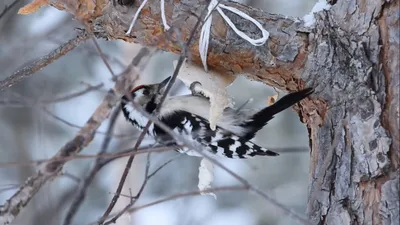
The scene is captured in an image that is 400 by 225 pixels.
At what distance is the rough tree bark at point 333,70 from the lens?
1.77 meters

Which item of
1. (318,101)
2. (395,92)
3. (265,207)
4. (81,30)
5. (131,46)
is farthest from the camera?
(265,207)

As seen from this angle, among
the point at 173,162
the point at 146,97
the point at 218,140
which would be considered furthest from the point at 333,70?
the point at 173,162

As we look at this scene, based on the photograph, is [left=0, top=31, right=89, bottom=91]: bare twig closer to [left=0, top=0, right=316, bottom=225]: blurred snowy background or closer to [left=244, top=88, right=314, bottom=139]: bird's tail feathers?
[left=244, top=88, right=314, bottom=139]: bird's tail feathers

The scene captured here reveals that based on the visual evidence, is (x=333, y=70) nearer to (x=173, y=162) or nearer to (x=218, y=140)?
(x=218, y=140)

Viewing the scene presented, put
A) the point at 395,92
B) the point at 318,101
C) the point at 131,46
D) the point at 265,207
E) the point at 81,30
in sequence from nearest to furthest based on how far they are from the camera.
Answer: the point at 395,92 < the point at 318,101 < the point at 81,30 < the point at 131,46 < the point at 265,207

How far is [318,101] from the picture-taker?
1929mm

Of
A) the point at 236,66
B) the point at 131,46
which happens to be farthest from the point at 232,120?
the point at 131,46

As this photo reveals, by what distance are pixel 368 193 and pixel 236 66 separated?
1.78 feet

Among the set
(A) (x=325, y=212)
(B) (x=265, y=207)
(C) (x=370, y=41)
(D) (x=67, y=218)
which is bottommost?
(D) (x=67, y=218)

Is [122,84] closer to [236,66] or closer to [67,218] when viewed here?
[67,218]

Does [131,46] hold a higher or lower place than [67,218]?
higher

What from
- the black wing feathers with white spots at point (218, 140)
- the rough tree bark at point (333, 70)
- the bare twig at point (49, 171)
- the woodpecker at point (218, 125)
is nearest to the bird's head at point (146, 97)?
the woodpecker at point (218, 125)

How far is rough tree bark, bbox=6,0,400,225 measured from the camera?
177 centimetres

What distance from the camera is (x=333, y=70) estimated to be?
1.89m
